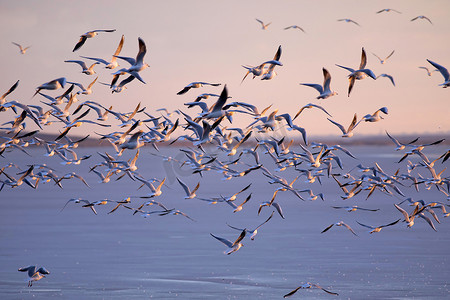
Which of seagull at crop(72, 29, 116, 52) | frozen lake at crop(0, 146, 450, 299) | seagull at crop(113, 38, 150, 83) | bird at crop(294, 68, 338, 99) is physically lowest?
frozen lake at crop(0, 146, 450, 299)

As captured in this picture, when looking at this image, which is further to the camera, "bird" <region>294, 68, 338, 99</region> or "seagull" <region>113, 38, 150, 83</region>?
"bird" <region>294, 68, 338, 99</region>

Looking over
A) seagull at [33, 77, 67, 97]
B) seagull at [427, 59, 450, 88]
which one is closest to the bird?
seagull at [427, 59, 450, 88]

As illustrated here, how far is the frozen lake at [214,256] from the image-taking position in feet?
69.5

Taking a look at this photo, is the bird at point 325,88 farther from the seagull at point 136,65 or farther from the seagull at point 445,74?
the seagull at point 136,65

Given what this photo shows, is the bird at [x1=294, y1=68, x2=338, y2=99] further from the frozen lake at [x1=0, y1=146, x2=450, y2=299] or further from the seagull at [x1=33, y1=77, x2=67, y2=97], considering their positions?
the seagull at [x1=33, y1=77, x2=67, y2=97]

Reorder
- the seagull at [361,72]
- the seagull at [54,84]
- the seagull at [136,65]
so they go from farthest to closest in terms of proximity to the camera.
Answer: the seagull at [361,72] → the seagull at [54,84] → the seagull at [136,65]

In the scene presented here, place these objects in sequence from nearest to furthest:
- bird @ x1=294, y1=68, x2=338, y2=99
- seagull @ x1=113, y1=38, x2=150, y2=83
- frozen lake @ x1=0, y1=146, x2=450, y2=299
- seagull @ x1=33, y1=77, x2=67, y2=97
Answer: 1. frozen lake @ x1=0, y1=146, x2=450, y2=299
2. seagull @ x1=113, y1=38, x2=150, y2=83
3. seagull @ x1=33, y1=77, x2=67, y2=97
4. bird @ x1=294, y1=68, x2=338, y2=99

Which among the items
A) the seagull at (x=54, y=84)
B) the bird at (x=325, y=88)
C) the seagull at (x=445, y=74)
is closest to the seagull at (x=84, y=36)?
the seagull at (x=54, y=84)

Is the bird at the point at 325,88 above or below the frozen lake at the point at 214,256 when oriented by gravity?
above

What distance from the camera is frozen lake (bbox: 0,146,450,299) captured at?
21.2m

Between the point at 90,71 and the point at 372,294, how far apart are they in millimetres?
10987

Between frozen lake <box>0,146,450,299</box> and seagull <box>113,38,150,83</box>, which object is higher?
seagull <box>113,38,150,83</box>

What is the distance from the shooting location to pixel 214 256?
2641cm

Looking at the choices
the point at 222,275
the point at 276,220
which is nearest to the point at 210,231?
the point at 276,220
